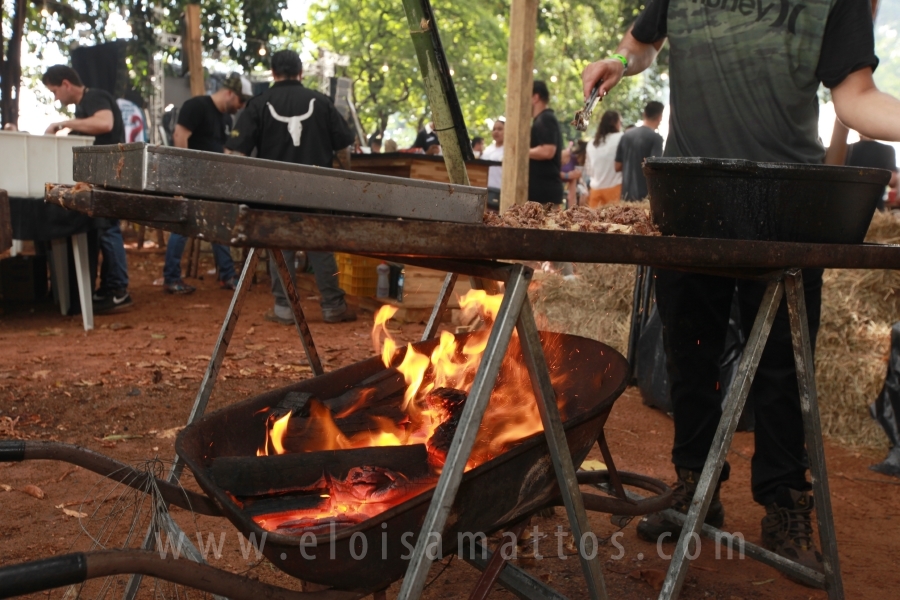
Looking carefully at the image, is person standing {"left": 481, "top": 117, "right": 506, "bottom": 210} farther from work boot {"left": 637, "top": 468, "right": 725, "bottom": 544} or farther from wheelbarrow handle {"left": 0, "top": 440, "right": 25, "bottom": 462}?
wheelbarrow handle {"left": 0, "top": 440, "right": 25, "bottom": 462}

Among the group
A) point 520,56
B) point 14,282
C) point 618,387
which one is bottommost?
point 14,282

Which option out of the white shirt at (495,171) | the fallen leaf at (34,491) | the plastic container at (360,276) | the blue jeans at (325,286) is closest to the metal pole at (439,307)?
the fallen leaf at (34,491)

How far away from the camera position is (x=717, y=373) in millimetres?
3043

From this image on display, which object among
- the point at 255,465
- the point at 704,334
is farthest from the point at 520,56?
the point at 255,465

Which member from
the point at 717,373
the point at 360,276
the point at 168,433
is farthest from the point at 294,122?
the point at 717,373

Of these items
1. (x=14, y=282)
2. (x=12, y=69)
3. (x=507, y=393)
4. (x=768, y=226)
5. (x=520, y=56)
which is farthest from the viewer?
(x=12, y=69)

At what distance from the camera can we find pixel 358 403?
7.87ft

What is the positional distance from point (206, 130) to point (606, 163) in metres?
5.35

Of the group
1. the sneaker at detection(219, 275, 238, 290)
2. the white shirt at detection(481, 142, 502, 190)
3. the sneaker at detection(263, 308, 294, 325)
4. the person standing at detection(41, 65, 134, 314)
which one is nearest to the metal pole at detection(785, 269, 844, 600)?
the sneaker at detection(263, 308, 294, 325)

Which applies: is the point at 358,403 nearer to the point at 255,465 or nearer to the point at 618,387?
the point at 255,465

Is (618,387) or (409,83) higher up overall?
(409,83)

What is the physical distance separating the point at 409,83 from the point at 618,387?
1011 inches

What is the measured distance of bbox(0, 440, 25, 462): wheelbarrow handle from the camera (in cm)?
175

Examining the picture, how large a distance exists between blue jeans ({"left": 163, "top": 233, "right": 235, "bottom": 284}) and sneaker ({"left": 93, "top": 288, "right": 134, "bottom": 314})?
33.3 inches
